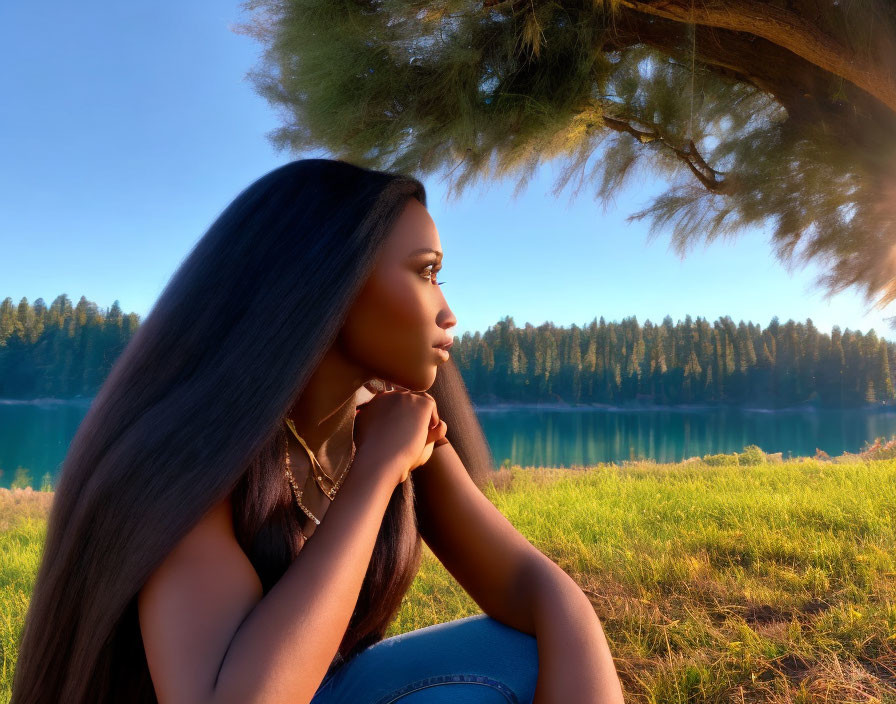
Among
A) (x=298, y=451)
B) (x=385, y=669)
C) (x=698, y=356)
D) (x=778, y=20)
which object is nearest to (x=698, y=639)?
(x=385, y=669)

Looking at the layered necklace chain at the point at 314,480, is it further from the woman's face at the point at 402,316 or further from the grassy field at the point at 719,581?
the grassy field at the point at 719,581

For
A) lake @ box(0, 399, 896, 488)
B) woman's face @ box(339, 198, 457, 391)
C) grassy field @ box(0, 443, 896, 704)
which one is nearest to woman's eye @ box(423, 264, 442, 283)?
woman's face @ box(339, 198, 457, 391)

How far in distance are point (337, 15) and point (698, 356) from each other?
1587 cm

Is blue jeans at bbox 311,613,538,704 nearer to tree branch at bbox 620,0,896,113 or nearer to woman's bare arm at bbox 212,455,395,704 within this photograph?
woman's bare arm at bbox 212,455,395,704

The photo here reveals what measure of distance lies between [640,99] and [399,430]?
208 cm

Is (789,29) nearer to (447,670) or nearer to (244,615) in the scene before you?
(447,670)

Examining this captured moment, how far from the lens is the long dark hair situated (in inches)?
25.6

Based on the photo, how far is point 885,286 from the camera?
8.70 ft

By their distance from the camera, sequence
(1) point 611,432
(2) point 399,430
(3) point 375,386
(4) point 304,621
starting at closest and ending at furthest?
1. (4) point 304,621
2. (2) point 399,430
3. (3) point 375,386
4. (1) point 611,432

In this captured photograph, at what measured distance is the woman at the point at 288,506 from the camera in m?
0.60

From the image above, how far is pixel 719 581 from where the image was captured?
1.86m

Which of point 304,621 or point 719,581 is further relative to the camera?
point 719,581

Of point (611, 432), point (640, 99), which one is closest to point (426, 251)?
point (640, 99)

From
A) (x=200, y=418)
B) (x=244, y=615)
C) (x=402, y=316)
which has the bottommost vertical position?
(x=244, y=615)
